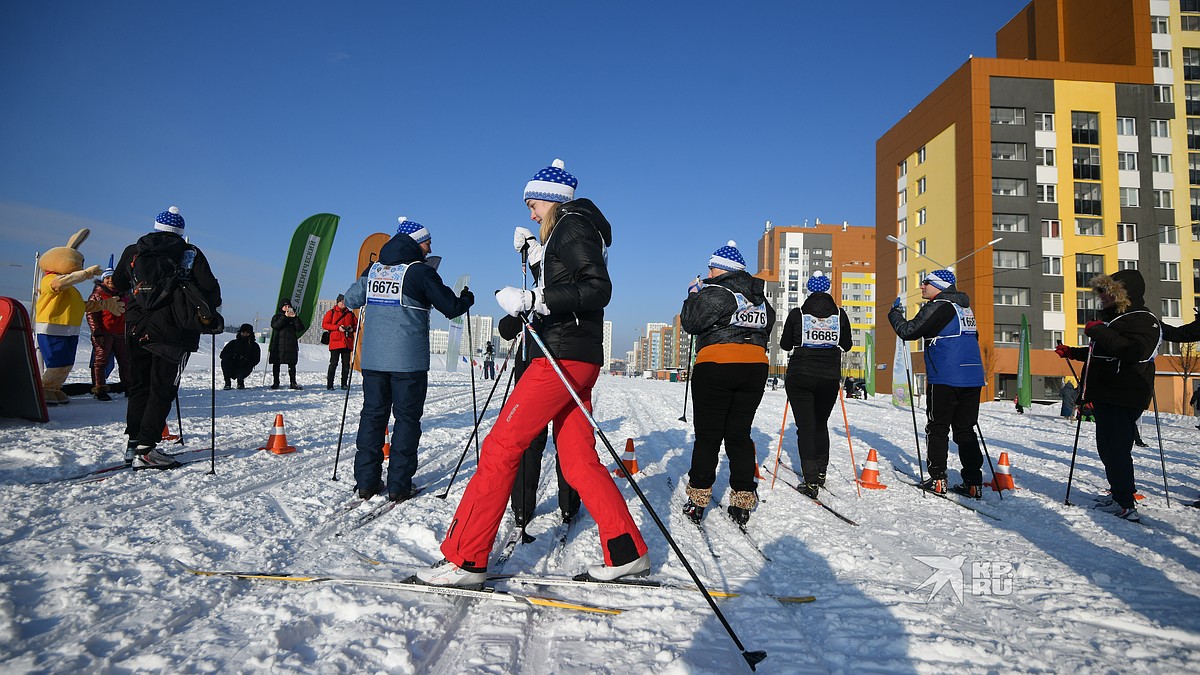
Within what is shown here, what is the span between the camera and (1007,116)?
1447 inches

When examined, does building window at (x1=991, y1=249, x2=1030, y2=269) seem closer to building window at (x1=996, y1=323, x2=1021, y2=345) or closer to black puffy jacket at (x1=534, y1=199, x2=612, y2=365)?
building window at (x1=996, y1=323, x2=1021, y2=345)

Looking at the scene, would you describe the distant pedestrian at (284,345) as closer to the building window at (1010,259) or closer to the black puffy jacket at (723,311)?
the black puffy jacket at (723,311)

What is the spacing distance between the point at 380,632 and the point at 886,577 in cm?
250

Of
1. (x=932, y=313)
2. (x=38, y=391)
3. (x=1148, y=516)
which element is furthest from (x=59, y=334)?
(x=1148, y=516)

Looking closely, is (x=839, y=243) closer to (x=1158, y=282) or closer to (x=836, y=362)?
(x=1158, y=282)

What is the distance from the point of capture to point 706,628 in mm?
2289

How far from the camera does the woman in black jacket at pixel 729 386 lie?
4039 mm

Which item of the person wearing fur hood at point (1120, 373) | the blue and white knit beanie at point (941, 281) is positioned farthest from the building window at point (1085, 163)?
the blue and white knit beanie at point (941, 281)

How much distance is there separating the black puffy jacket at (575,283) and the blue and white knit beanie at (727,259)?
1.84 meters

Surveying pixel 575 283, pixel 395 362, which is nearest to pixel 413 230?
pixel 395 362

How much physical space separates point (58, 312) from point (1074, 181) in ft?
160

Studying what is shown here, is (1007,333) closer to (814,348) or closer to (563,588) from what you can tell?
(814,348)

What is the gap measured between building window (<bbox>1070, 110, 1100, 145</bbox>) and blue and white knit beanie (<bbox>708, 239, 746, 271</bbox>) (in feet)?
149

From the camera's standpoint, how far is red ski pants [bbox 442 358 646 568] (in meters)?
2.55
